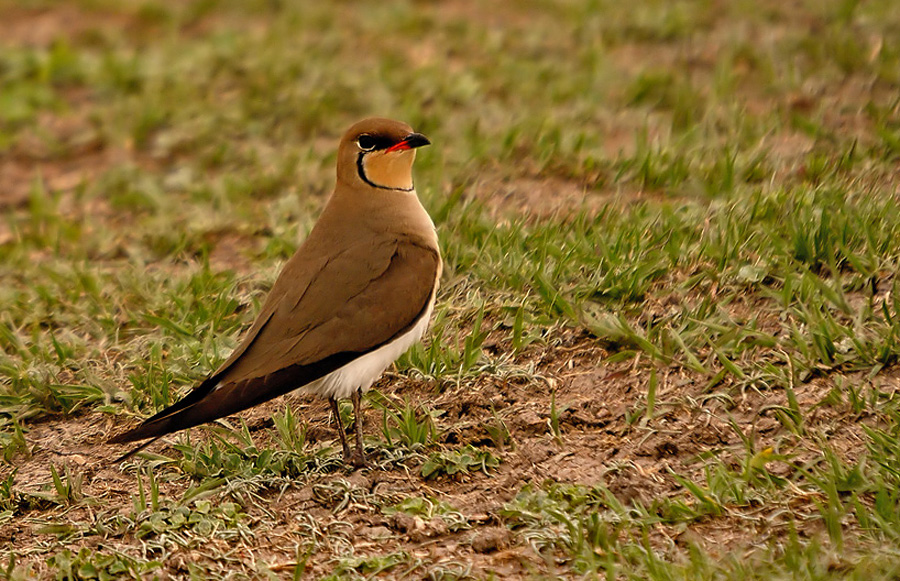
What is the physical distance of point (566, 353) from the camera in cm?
458

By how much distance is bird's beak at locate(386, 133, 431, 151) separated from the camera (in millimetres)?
4492

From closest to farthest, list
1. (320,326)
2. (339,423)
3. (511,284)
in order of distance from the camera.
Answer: (320,326) < (339,423) < (511,284)

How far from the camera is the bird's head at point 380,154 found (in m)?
4.54

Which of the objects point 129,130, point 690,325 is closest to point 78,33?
point 129,130

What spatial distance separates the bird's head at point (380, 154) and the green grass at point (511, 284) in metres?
0.66

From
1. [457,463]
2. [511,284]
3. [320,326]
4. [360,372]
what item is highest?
[320,326]

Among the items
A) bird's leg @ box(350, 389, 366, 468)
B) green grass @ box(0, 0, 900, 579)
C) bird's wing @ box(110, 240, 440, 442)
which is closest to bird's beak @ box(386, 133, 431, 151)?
bird's wing @ box(110, 240, 440, 442)

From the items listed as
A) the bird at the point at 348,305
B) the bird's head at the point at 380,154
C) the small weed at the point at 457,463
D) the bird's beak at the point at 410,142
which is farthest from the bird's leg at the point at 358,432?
the bird's beak at the point at 410,142

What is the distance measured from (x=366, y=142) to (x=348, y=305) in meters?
0.81

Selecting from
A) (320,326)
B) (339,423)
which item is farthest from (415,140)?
(339,423)

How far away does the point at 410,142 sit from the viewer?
4.52m

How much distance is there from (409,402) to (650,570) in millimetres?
1325

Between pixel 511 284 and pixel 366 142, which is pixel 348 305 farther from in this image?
pixel 511 284

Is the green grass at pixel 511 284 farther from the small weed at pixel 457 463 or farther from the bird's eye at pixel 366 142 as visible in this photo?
the bird's eye at pixel 366 142
